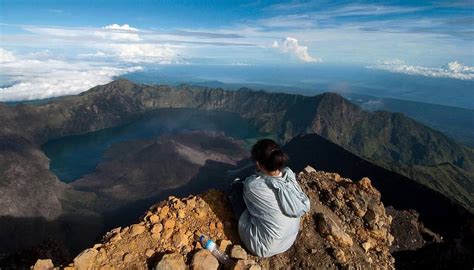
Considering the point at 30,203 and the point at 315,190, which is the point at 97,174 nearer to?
the point at 30,203

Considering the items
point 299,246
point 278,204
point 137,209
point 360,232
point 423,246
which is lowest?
point 137,209

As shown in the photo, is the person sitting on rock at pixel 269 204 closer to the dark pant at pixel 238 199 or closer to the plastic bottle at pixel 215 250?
the dark pant at pixel 238 199

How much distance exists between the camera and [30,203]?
105688 millimetres

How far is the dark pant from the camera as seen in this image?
10.1 meters

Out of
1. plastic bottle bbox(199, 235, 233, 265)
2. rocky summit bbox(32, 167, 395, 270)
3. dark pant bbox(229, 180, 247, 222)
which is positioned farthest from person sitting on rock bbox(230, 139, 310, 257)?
plastic bottle bbox(199, 235, 233, 265)

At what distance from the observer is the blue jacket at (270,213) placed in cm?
896

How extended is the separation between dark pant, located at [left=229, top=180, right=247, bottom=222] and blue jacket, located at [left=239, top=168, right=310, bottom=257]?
0.87 ft

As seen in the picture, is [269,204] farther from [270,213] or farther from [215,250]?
[215,250]

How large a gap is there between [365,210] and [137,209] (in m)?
105

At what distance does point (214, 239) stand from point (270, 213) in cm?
205

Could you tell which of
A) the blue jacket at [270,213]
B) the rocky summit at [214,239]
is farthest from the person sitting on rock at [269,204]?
the rocky summit at [214,239]

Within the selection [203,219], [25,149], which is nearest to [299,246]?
[203,219]

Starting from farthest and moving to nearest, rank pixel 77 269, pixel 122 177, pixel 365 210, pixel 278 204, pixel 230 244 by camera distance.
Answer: pixel 122 177, pixel 365 210, pixel 230 244, pixel 278 204, pixel 77 269

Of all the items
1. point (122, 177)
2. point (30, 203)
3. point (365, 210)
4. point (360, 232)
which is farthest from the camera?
point (122, 177)
